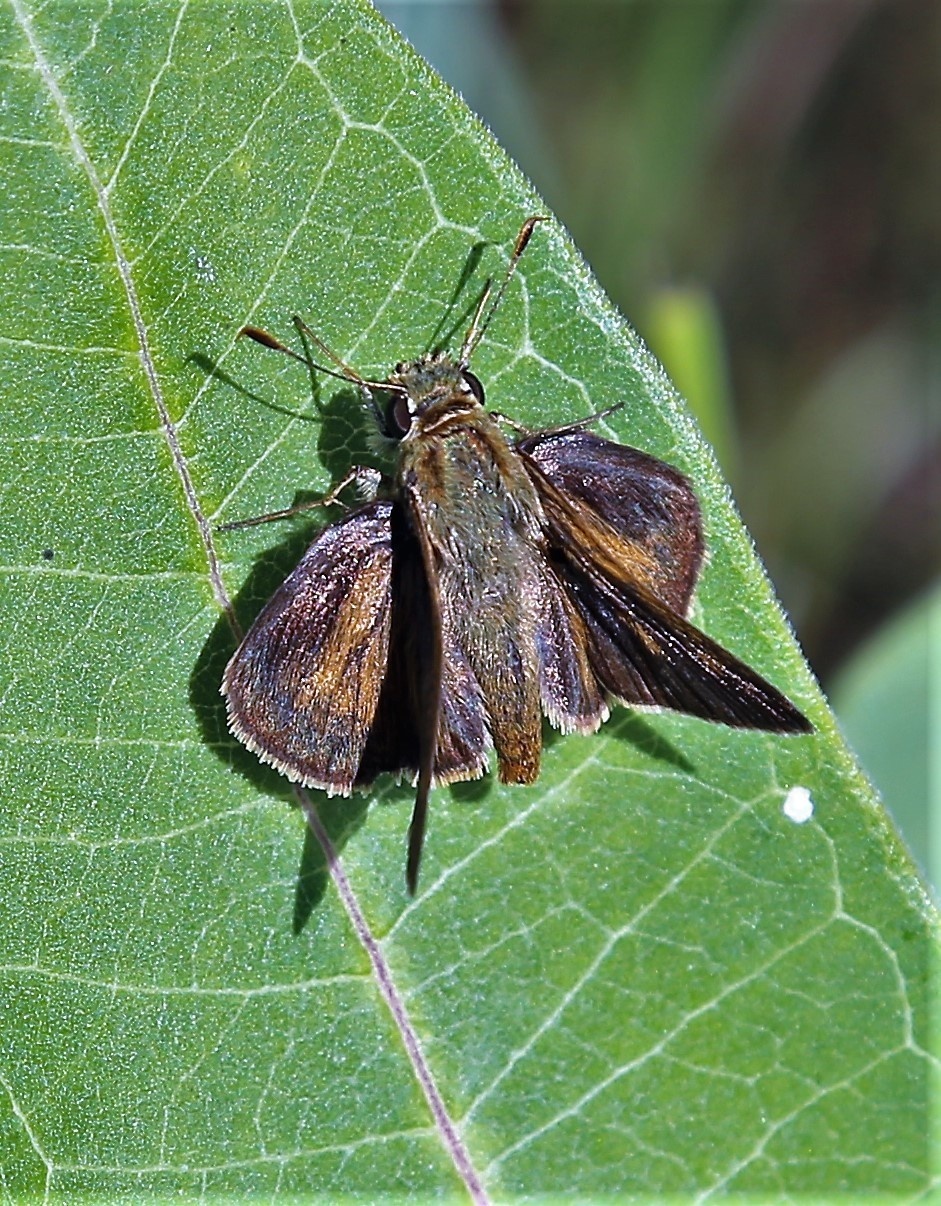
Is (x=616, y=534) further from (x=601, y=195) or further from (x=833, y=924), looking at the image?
(x=601, y=195)

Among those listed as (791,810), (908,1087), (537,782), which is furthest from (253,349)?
(908,1087)

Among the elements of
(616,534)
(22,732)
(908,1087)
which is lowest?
(22,732)

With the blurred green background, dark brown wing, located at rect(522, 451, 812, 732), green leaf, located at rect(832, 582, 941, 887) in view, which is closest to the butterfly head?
dark brown wing, located at rect(522, 451, 812, 732)

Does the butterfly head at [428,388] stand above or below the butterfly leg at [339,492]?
above

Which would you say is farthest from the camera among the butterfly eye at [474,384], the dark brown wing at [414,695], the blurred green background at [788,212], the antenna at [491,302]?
the blurred green background at [788,212]

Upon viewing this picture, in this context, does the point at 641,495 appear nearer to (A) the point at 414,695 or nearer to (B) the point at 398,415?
(B) the point at 398,415

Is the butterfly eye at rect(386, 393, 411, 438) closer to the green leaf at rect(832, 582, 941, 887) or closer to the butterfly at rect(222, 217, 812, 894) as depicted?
the butterfly at rect(222, 217, 812, 894)

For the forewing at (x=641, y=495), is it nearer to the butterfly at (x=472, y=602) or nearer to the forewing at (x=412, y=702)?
the butterfly at (x=472, y=602)

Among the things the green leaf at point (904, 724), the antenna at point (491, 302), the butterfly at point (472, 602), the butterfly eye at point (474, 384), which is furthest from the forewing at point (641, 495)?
the green leaf at point (904, 724)
